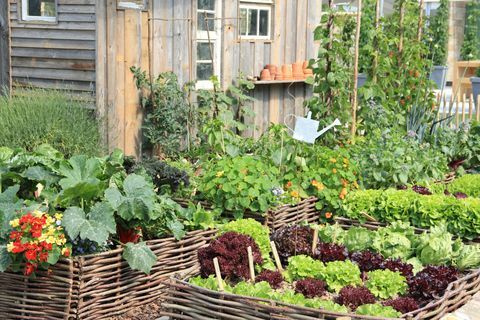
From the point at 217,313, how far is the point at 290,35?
23.7 ft

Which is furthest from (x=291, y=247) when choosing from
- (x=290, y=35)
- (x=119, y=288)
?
(x=290, y=35)

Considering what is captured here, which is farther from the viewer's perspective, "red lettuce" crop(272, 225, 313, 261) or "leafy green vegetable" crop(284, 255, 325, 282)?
"red lettuce" crop(272, 225, 313, 261)

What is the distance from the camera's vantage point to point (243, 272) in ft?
14.0

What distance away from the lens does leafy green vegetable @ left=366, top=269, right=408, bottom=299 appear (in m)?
4.11

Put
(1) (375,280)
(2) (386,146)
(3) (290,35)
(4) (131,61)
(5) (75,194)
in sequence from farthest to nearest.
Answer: (3) (290,35), (4) (131,61), (2) (386,146), (5) (75,194), (1) (375,280)

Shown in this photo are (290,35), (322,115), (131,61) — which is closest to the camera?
(322,115)

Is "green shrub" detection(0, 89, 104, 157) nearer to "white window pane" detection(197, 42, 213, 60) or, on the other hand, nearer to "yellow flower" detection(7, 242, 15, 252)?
"white window pane" detection(197, 42, 213, 60)

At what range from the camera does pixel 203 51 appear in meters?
9.39

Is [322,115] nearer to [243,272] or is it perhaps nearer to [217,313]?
[243,272]

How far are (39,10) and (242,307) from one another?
20.6ft

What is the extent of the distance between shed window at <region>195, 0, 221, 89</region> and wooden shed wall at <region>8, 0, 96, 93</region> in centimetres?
147

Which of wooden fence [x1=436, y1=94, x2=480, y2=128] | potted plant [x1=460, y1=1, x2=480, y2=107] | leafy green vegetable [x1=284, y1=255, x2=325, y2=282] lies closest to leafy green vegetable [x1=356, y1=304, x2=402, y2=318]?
leafy green vegetable [x1=284, y1=255, x2=325, y2=282]

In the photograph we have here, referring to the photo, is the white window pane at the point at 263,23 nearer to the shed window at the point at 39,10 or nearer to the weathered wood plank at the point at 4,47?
the shed window at the point at 39,10

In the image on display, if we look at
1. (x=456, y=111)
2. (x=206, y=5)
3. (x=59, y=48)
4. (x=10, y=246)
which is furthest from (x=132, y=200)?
(x=456, y=111)
